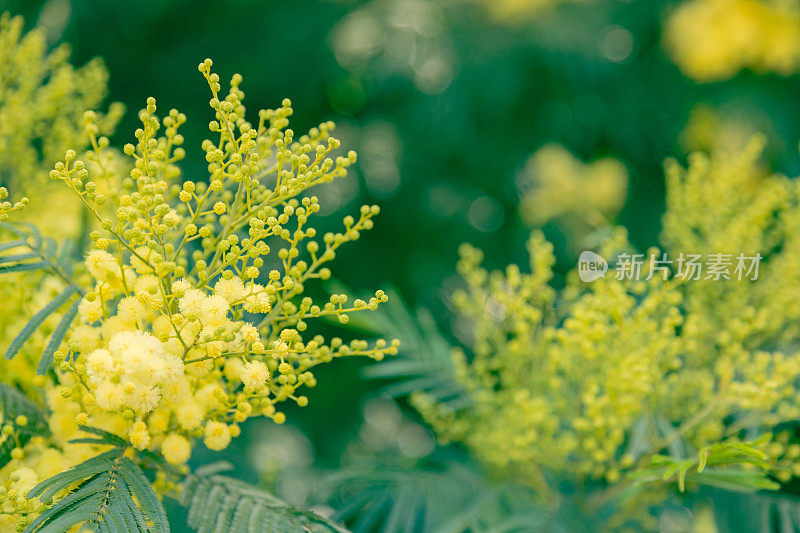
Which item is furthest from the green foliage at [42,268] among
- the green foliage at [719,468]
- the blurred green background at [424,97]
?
the blurred green background at [424,97]

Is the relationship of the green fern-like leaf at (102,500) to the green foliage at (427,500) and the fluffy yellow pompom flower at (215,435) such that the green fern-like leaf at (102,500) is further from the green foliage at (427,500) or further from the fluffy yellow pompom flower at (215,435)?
the green foliage at (427,500)

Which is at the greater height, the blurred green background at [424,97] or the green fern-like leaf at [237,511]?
the blurred green background at [424,97]

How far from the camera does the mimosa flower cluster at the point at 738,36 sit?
1751 mm

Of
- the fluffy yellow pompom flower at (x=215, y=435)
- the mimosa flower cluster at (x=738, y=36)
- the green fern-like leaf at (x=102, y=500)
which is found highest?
the mimosa flower cluster at (x=738, y=36)

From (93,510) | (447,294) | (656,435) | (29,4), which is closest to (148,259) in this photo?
(93,510)

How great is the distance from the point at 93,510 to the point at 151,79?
1846 mm

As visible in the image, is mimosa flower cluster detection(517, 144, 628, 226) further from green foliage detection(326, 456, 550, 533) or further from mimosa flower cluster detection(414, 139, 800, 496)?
green foliage detection(326, 456, 550, 533)

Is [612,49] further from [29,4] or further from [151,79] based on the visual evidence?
[29,4]

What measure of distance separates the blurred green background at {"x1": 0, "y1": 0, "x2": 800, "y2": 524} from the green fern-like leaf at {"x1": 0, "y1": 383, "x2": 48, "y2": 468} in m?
1.12

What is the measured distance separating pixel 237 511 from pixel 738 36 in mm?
1861

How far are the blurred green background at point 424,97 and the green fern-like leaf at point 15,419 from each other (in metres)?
1.12

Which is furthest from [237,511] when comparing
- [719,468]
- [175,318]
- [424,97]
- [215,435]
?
[424,97]

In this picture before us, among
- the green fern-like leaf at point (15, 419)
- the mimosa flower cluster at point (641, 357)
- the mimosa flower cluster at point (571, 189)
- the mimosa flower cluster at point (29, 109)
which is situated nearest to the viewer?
the green fern-like leaf at point (15, 419)

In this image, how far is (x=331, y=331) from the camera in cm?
216
